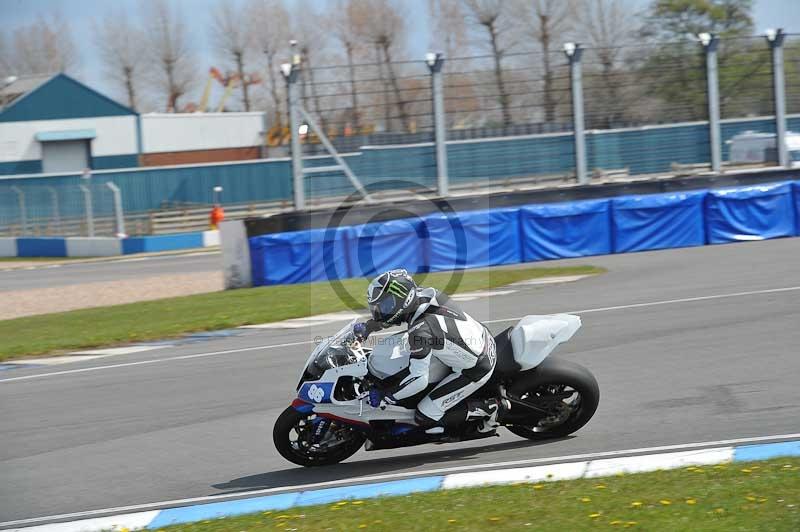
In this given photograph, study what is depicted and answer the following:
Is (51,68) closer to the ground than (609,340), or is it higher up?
higher up

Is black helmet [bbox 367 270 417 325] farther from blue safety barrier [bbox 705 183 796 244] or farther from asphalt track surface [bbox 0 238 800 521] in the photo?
blue safety barrier [bbox 705 183 796 244]

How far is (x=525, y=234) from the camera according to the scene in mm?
21453

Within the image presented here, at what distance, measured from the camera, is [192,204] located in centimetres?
4222

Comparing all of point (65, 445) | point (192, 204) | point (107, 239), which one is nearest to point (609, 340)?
point (65, 445)

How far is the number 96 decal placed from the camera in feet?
24.8

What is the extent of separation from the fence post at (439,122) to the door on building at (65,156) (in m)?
37.9

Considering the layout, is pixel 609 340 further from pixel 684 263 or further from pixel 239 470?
pixel 684 263

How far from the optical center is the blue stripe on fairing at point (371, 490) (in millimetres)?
6984

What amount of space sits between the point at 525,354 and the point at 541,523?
6.54ft

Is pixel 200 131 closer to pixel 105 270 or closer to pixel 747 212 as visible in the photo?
pixel 105 270

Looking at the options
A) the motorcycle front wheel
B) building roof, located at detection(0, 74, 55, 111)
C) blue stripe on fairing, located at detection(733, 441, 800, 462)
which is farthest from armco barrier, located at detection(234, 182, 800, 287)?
building roof, located at detection(0, 74, 55, 111)

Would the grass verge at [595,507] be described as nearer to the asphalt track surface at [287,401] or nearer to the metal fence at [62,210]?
the asphalt track surface at [287,401]

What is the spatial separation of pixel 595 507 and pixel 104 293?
Answer: 60.5 feet

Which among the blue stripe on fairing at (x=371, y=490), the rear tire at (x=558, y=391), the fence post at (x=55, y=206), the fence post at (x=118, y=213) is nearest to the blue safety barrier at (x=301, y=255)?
the rear tire at (x=558, y=391)
